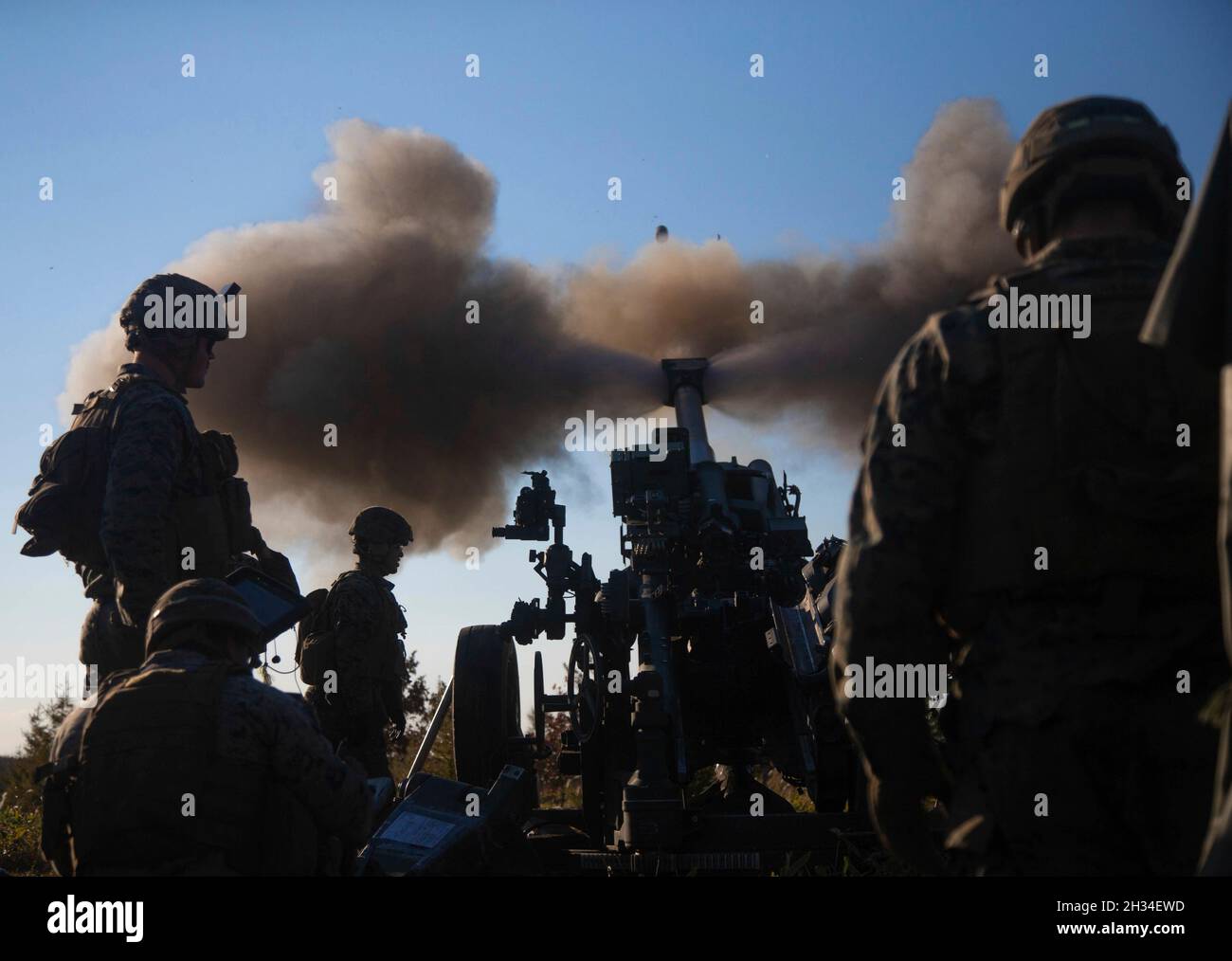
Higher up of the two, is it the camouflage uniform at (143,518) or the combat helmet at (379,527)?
the combat helmet at (379,527)

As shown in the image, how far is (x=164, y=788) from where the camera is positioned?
404 centimetres

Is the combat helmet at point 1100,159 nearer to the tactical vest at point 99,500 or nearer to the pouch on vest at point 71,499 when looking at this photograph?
the tactical vest at point 99,500

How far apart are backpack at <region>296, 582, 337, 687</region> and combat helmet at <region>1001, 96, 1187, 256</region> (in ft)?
18.5

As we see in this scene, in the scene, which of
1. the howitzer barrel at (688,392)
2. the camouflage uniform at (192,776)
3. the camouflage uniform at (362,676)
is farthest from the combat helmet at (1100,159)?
the howitzer barrel at (688,392)

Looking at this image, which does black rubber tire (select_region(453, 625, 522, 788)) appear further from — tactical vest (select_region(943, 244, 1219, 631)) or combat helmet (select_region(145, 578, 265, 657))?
tactical vest (select_region(943, 244, 1219, 631))

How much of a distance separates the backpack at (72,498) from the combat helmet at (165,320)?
1.02ft

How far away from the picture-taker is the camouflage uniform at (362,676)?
8.11m

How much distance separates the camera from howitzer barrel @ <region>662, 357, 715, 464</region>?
1253cm

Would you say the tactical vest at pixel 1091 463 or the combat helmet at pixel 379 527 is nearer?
the tactical vest at pixel 1091 463

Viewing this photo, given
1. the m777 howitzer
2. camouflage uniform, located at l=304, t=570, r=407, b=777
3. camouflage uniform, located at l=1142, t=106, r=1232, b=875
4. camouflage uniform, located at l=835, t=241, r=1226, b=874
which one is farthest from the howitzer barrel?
camouflage uniform, located at l=1142, t=106, r=1232, b=875

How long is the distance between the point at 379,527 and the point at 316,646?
91cm
